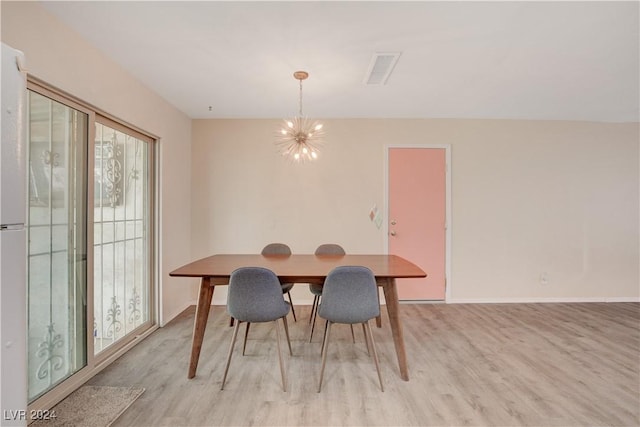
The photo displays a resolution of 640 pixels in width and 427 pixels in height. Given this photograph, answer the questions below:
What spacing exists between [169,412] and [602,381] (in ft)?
10.1

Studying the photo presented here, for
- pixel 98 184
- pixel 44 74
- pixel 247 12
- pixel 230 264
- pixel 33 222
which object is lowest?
pixel 230 264

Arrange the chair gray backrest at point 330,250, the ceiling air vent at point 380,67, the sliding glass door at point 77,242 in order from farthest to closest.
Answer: the chair gray backrest at point 330,250, the ceiling air vent at point 380,67, the sliding glass door at point 77,242

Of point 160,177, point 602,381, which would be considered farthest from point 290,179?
point 602,381

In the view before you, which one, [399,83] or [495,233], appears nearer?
[399,83]

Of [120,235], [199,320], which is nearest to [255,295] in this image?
[199,320]

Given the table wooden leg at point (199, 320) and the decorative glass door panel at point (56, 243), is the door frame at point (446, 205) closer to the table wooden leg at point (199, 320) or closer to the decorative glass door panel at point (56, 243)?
the table wooden leg at point (199, 320)

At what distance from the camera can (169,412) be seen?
1854 mm

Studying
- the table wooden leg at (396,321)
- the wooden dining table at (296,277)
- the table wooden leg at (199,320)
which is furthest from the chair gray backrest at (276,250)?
the table wooden leg at (396,321)

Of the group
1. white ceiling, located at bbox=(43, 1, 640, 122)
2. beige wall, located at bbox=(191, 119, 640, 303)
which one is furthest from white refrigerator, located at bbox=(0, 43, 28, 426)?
beige wall, located at bbox=(191, 119, 640, 303)

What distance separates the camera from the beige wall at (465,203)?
4059 millimetres

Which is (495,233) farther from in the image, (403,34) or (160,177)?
(160,177)

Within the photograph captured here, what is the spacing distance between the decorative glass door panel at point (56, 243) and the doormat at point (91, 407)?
0.16 meters

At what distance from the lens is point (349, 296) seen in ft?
6.61

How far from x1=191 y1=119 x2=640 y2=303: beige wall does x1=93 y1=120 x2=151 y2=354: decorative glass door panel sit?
942mm
